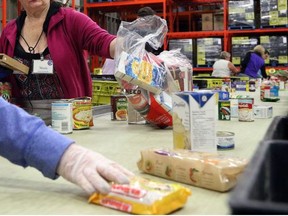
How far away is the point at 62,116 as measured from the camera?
161 centimetres

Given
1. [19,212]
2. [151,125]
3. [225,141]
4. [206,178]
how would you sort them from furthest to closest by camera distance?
[151,125]
[225,141]
[206,178]
[19,212]

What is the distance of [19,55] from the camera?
2146 mm

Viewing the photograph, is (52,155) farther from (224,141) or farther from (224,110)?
(224,110)

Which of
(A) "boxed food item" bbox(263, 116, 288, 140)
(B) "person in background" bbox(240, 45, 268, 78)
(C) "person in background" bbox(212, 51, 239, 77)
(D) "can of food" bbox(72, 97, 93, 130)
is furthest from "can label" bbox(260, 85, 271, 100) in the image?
(B) "person in background" bbox(240, 45, 268, 78)

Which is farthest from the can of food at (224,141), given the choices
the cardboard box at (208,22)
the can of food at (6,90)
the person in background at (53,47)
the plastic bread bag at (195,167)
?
the cardboard box at (208,22)

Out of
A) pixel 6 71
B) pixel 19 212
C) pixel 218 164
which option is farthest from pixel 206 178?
pixel 6 71

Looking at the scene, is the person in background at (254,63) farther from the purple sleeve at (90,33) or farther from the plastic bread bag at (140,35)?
the plastic bread bag at (140,35)

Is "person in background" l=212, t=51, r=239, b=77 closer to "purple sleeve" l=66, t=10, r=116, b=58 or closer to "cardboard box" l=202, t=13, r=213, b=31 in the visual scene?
"cardboard box" l=202, t=13, r=213, b=31

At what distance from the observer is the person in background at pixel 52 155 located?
2.61ft

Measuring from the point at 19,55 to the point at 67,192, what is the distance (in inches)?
55.8

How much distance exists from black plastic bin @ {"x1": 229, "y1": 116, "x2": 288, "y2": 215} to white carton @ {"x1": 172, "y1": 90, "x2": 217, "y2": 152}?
388 millimetres

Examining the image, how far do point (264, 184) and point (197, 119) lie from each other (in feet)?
1.60

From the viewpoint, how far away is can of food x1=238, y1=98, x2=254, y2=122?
6.27ft

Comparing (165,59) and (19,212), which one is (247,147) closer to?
(165,59)
